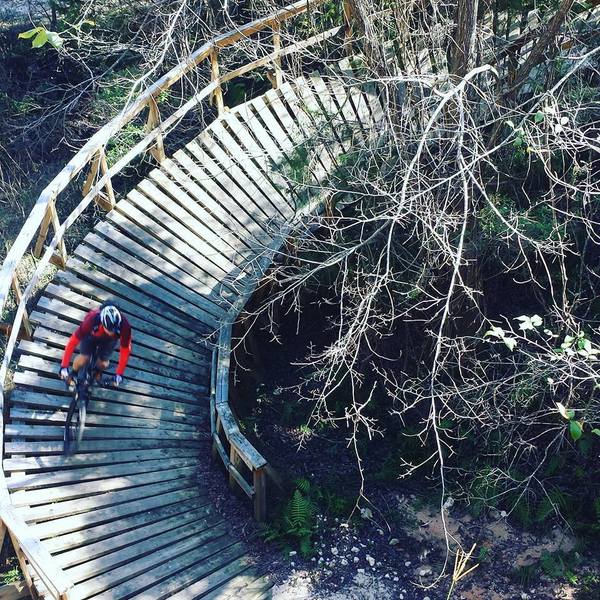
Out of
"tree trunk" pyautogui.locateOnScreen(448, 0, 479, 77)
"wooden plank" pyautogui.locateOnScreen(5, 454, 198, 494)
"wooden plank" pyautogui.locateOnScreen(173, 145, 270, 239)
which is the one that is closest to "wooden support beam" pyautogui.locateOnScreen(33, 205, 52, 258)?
"wooden plank" pyautogui.locateOnScreen(173, 145, 270, 239)

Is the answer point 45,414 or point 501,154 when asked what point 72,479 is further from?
point 501,154

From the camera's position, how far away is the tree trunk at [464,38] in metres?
8.84

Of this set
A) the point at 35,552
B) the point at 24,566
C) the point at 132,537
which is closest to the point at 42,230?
the point at 132,537

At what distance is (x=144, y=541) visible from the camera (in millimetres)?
8312

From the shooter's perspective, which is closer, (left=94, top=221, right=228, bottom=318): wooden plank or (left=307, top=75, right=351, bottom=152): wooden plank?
(left=94, top=221, right=228, bottom=318): wooden plank

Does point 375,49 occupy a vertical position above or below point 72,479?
above

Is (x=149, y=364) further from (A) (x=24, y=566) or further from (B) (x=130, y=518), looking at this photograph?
(A) (x=24, y=566)

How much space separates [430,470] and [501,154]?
4796mm

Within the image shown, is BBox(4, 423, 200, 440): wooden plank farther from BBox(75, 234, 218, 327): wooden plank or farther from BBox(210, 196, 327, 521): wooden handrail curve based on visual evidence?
BBox(75, 234, 218, 327): wooden plank

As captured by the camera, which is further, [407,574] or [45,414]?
[407,574]

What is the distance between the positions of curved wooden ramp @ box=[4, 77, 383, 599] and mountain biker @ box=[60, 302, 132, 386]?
0.51 metres

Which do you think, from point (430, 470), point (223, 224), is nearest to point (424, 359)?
point (430, 470)

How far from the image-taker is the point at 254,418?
1175 centimetres

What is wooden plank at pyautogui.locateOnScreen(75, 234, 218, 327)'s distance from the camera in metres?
10.7
